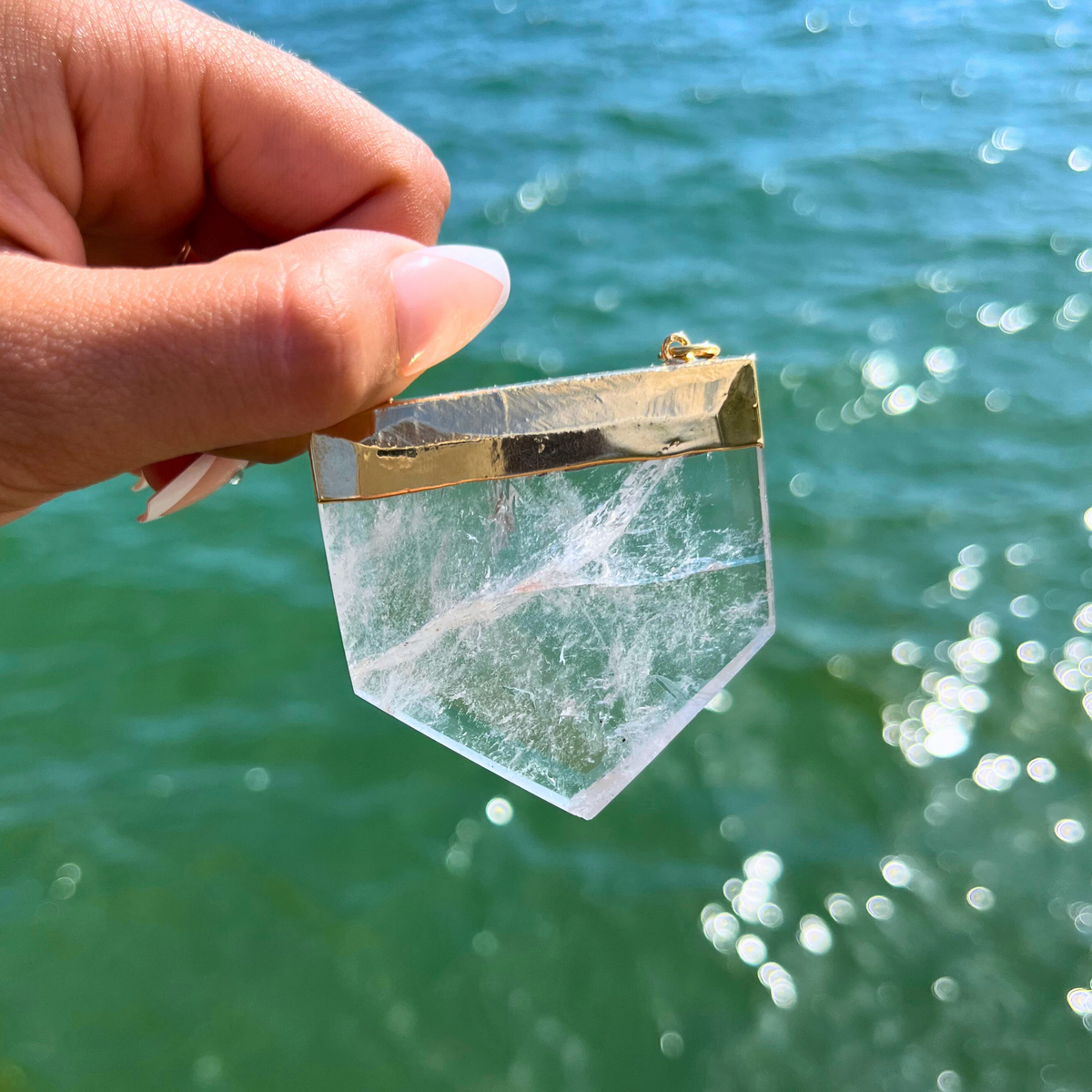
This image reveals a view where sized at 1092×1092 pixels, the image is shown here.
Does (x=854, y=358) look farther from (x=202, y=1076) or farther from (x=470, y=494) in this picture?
(x=202, y=1076)

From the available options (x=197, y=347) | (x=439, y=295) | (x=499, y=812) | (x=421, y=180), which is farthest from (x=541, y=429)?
(x=499, y=812)

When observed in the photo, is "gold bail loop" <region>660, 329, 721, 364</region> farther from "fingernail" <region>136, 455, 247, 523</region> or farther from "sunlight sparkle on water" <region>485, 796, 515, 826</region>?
"sunlight sparkle on water" <region>485, 796, 515, 826</region>

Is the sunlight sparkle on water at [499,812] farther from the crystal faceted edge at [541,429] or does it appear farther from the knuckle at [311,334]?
the knuckle at [311,334]

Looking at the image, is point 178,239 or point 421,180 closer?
point 421,180

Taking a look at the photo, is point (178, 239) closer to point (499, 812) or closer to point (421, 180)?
point (421, 180)

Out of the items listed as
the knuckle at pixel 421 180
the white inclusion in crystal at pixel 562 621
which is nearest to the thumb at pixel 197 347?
the white inclusion in crystal at pixel 562 621

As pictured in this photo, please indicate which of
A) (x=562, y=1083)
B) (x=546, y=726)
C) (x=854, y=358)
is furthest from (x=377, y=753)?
(x=854, y=358)
